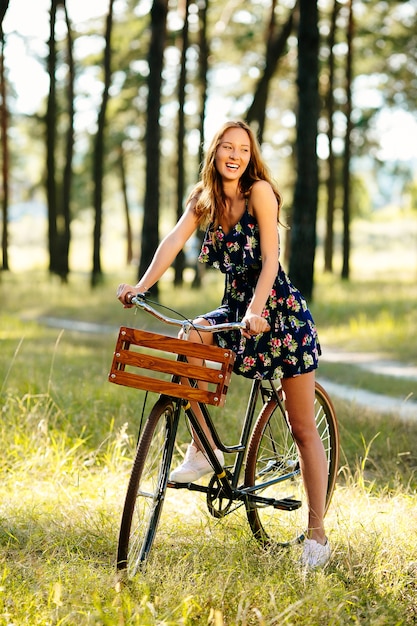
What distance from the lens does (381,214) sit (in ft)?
228

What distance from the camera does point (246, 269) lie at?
15.5ft

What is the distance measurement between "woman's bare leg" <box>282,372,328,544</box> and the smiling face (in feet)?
3.49

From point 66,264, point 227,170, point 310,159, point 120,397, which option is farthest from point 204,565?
point 66,264

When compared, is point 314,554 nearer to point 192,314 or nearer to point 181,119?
point 192,314

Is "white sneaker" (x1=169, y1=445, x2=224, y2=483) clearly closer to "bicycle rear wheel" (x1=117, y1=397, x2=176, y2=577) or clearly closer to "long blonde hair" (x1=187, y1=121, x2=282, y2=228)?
"bicycle rear wheel" (x1=117, y1=397, x2=176, y2=577)

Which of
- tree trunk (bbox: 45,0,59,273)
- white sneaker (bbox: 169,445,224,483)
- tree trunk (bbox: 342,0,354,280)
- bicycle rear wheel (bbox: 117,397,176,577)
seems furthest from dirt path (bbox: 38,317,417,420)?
tree trunk (bbox: 342,0,354,280)

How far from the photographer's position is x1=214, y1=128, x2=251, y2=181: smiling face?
4.69 m

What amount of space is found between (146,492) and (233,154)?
5.51 feet

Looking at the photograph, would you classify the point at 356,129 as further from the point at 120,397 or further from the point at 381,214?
the point at 381,214

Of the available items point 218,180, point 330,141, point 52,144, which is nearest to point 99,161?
point 52,144

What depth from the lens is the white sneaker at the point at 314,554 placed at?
15.2 feet

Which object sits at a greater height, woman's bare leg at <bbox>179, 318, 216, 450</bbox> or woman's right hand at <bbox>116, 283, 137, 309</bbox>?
woman's right hand at <bbox>116, 283, 137, 309</bbox>

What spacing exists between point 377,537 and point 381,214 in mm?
66387

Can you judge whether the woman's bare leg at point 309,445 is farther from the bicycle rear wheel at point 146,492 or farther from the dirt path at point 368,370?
the dirt path at point 368,370
